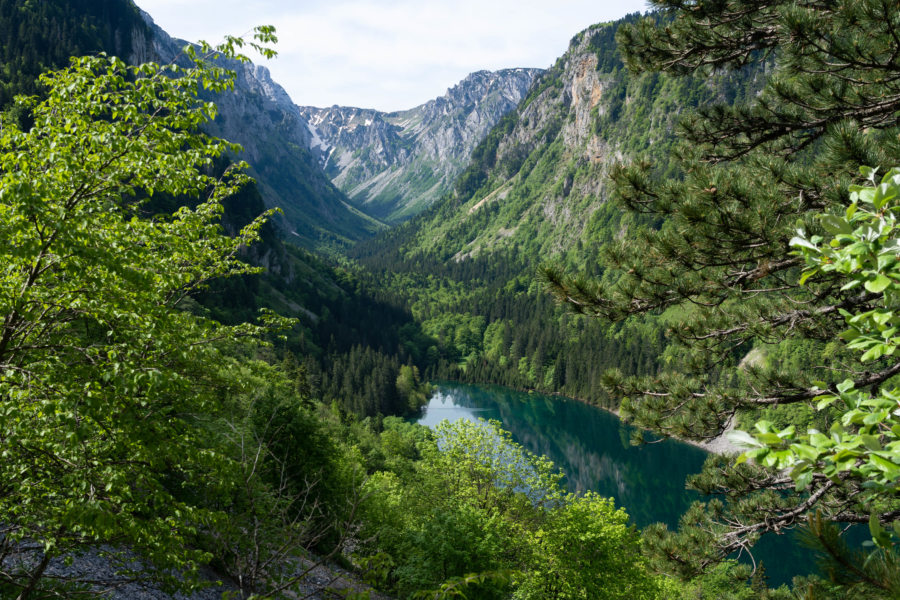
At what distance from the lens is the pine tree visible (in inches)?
233

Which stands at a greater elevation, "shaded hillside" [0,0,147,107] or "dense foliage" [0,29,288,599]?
"shaded hillside" [0,0,147,107]

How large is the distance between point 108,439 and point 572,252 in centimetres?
17988

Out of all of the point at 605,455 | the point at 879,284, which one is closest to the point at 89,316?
the point at 879,284

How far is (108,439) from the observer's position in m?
5.63

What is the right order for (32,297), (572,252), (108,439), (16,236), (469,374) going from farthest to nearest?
(572,252) → (469,374) → (108,439) → (32,297) → (16,236)

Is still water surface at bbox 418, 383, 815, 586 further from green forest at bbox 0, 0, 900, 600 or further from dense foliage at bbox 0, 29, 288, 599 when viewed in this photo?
dense foliage at bbox 0, 29, 288, 599

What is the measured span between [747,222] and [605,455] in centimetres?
6593

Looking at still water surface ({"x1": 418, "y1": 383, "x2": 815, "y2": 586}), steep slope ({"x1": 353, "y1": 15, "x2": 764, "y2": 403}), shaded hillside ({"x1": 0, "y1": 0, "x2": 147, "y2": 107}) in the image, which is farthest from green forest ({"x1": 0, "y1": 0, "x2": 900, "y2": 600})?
shaded hillside ({"x1": 0, "y1": 0, "x2": 147, "y2": 107})

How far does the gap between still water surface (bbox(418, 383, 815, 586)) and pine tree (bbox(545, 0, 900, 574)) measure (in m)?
23.8

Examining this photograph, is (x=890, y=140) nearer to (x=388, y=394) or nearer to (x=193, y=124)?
(x=193, y=124)

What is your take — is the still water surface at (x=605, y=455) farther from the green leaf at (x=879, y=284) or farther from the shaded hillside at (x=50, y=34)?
the shaded hillside at (x=50, y=34)

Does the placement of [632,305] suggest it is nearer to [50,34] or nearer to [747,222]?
[747,222]

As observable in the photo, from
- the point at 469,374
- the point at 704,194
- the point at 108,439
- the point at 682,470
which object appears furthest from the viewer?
the point at 469,374

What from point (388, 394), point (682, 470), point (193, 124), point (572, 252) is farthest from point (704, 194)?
point (572, 252)
